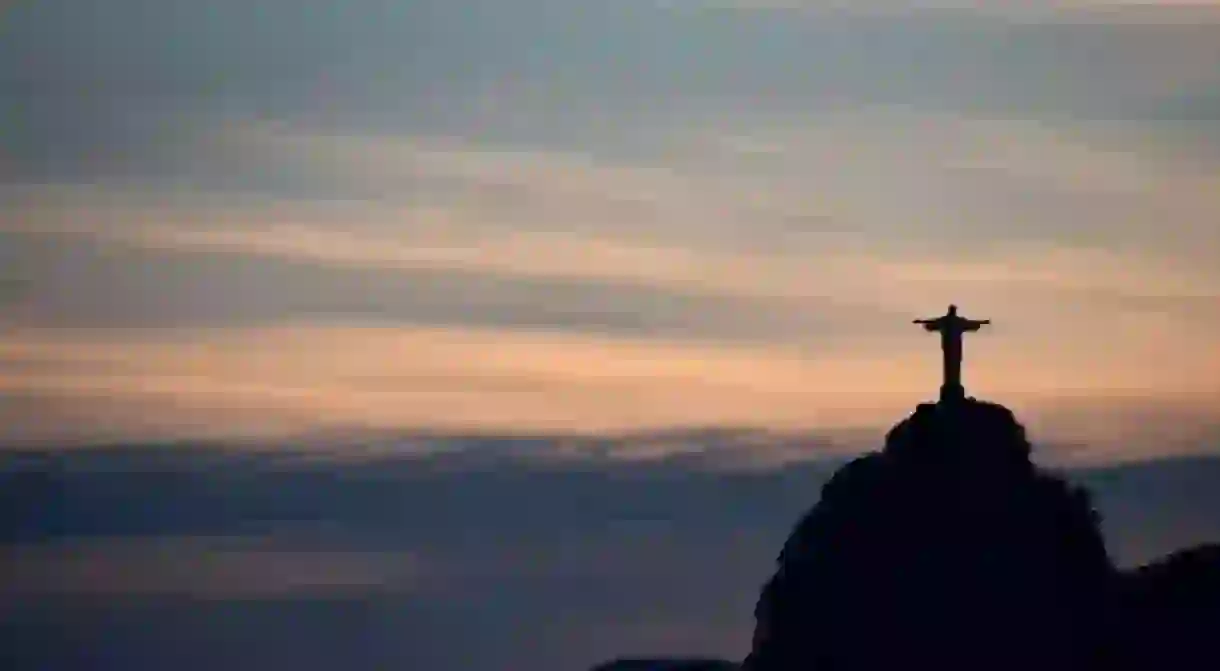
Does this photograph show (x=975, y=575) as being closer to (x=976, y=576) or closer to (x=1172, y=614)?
(x=976, y=576)

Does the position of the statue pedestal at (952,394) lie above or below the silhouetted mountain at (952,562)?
above

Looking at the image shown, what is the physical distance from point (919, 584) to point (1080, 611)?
6.47 meters

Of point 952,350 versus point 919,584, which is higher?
point 952,350

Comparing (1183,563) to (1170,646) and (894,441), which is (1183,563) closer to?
(1170,646)

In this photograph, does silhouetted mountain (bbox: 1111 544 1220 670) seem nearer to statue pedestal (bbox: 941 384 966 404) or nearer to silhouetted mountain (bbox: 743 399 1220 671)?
silhouetted mountain (bbox: 743 399 1220 671)

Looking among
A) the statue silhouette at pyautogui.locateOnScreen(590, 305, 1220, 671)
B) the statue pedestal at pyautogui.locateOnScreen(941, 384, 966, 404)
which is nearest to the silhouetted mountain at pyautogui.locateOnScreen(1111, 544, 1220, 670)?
the statue silhouette at pyautogui.locateOnScreen(590, 305, 1220, 671)

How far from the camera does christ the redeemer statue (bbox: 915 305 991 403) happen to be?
133 m

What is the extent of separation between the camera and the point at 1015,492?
13738 cm

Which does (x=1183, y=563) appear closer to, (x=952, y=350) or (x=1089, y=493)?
(x=1089, y=493)

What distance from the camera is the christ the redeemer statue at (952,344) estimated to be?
5221 inches

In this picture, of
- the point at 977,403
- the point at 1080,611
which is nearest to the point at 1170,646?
the point at 1080,611

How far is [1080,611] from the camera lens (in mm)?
136500

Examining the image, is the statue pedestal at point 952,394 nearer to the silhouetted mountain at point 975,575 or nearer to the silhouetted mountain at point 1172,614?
the silhouetted mountain at point 975,575

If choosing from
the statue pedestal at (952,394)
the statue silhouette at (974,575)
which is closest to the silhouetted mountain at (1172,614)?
the statue silhouette at (974,575)
